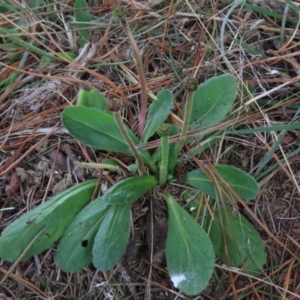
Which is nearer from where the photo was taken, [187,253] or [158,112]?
[187,253]

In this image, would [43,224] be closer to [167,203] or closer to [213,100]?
[167,203]

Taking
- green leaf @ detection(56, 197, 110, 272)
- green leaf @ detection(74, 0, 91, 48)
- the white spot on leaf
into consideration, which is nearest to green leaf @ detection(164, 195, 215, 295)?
the white spot on leaf

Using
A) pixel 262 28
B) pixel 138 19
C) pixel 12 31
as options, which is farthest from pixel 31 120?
pixel 262 28

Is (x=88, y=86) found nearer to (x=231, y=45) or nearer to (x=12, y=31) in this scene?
(x=12, y=31)

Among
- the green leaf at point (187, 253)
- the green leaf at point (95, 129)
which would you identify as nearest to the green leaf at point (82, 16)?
the green leaf at point (95, 129)

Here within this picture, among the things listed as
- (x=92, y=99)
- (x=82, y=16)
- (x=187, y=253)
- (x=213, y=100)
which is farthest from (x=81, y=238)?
(x=82, y=16)

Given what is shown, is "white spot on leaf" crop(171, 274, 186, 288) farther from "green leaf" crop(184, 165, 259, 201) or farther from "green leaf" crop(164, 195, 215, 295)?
"green leaf" crop(184, 165, 259, 201)
